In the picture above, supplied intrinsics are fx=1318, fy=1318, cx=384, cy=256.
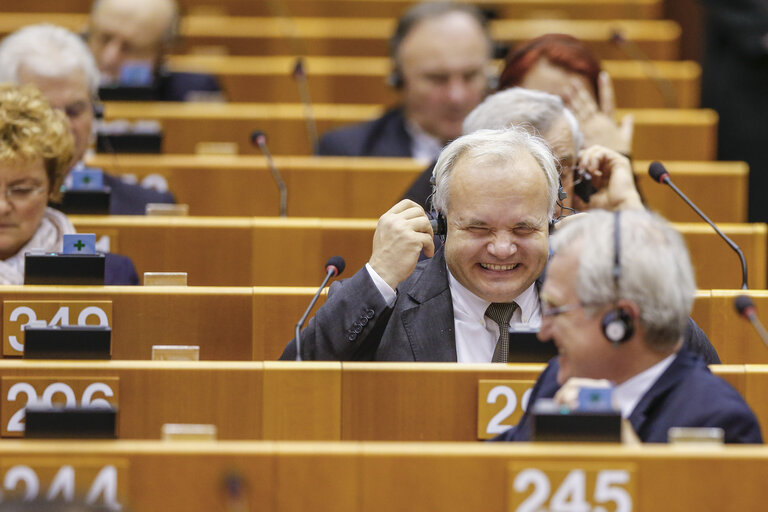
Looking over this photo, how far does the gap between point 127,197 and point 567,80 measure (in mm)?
1251

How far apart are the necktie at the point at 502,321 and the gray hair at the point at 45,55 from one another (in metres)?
1.59

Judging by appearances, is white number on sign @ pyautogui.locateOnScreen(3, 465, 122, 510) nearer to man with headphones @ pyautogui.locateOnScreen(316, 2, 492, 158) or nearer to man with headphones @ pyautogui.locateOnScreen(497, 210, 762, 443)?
man with headphones @ pyautogui.locateOnScreen(497, 210, 762, 443)

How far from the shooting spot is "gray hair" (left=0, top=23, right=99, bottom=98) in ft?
11.9

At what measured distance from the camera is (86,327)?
235 cm

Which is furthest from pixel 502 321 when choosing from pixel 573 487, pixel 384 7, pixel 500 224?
pixel 384 7

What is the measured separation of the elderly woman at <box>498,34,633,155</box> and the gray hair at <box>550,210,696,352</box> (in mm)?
1557

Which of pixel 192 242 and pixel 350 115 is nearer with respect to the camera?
pixel 192 242

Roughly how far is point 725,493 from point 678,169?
2.20 m

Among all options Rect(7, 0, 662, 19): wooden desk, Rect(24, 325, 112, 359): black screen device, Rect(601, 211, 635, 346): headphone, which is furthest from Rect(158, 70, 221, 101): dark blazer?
Rect(601, 211, 635, 346): headphone

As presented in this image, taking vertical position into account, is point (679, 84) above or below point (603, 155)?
above

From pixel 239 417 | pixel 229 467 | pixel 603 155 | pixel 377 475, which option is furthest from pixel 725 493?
pixel 603 155

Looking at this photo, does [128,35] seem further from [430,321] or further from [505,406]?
[505,406]

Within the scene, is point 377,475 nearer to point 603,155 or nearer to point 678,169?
point 603,155

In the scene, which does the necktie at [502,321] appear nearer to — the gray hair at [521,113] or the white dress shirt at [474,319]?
the white dress shirt at [474,319]
